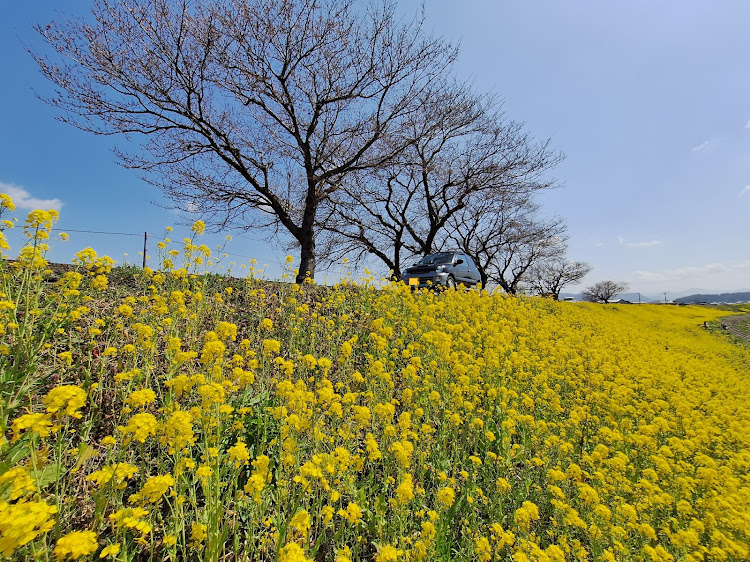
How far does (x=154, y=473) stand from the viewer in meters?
2.33

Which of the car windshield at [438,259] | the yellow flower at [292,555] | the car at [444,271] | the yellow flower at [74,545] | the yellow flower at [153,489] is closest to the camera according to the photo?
the yellow flower at [74,545]

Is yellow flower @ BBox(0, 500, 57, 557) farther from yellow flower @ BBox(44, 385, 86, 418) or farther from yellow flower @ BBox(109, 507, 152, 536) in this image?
yellow flower @ BBox(44, 385, 86, 418)

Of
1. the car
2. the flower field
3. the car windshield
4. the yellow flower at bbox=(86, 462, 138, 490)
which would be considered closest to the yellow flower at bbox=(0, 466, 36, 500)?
the flower field

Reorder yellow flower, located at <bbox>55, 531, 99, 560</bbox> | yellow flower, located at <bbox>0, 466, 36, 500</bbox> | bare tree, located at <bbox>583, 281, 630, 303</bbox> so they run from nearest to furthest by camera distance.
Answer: yellow flower, located at <bbox>55, 531, 99, 560</bbox> < yellow flower, located at <bbox>0, 466, 36, 500</bbox> < bare tree, located at <bbox>583, 281, 630, 303</bbox>

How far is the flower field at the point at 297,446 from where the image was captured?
5.68 ft

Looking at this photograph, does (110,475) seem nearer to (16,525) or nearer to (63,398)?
(63,398)

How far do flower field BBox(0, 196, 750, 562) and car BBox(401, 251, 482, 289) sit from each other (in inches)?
205

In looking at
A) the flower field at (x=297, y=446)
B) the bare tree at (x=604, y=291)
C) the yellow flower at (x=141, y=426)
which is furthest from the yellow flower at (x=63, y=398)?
the bare tree at (x=604, y=291)

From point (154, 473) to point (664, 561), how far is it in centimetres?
333

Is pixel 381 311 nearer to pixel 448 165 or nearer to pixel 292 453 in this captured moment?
pixel 292 453

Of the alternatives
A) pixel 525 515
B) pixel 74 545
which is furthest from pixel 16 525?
pixel 525 515

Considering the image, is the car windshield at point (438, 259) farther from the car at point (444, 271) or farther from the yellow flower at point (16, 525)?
the yellow flower at point (16, 525)

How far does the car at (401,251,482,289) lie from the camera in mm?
10711

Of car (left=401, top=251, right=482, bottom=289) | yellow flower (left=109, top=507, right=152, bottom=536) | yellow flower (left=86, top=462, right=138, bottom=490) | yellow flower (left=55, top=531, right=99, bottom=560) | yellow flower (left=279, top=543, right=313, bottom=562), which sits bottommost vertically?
yellow flower (left=279, top=543, right=313, bottom=562)
